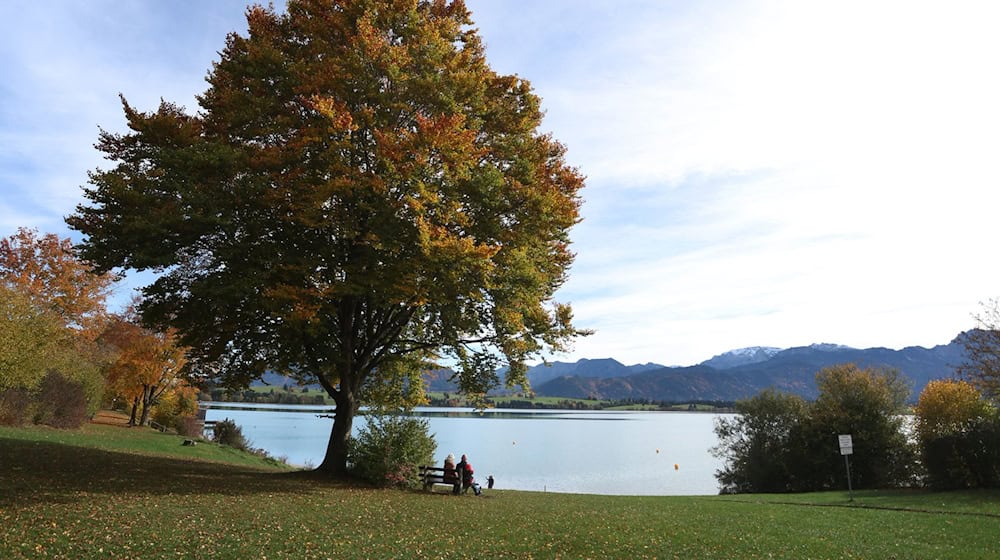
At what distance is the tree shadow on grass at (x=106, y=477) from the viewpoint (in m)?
13.0

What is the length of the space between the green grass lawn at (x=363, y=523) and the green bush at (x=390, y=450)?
1468 mm

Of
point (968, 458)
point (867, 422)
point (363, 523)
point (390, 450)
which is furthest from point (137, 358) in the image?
point (968, 458)

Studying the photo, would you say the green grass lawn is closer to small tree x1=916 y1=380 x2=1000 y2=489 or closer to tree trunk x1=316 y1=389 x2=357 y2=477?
tree trunk x1=316 y1=389 x2=357 y2=477

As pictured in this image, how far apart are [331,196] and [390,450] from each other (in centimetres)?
982

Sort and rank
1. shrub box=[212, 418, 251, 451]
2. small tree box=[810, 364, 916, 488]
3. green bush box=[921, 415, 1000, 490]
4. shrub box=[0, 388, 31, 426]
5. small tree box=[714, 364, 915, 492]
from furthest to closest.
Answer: shrub box=[212, 418, 251, 451]
small tree box=[714, 364, 915, 492]
small tree box=[810, 364, 916, 488]
shrub box=[0, 388, 31, 426]
green bush box=[921, 415, 1000, 490]

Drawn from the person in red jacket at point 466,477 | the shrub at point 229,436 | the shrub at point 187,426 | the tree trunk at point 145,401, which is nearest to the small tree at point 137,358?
the tree trunk at point 145,401

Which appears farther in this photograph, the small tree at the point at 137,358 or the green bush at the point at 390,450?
the small tree at the point at 137,358

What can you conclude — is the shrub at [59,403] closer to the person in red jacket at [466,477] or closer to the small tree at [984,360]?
the person in red jacket at [466,477]

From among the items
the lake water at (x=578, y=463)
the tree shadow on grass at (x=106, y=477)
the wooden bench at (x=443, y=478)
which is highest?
the tree shadow on grass at (x=106, y=477)

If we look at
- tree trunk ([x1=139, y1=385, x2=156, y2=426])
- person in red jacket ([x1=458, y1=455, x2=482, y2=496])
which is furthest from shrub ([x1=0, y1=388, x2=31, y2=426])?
person in red jacket ([x1=458, y1=455, x2=482, y2=496])

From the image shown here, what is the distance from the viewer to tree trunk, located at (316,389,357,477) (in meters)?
21.0

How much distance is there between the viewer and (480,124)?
63.3 ft

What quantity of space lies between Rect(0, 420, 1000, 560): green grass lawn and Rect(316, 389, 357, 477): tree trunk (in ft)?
4.15

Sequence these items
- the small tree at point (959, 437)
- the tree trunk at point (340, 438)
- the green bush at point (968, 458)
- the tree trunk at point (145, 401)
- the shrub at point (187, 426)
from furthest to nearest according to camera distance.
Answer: the shrub at point (187, 426), the tree trunk at point (145, 401), the small tree at point (959, 437), the green bush at point (968, 458), the tree trunk at point (340, 438)
